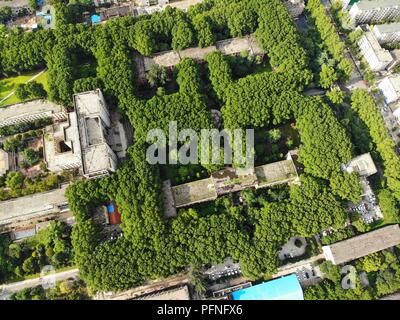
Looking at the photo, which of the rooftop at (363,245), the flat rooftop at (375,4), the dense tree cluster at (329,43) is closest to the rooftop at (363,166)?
the rooftop at (363,245)

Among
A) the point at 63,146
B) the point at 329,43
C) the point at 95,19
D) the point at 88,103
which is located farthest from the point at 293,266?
the point at 95,19

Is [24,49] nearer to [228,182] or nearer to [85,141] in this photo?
[85,141]

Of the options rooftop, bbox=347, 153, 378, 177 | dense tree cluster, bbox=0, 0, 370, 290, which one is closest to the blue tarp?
dense tree cluster, bbox=0, 0, 370, 290

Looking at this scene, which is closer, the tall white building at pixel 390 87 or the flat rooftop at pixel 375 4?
the tall white building at pixel 390 87

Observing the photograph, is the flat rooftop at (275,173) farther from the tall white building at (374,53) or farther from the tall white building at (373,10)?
the tall white building at (373,10)

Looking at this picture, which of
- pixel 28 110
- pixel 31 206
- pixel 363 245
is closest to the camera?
pixel 363 245

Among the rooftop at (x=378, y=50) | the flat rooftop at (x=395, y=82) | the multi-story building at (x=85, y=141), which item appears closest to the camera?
the multi-story building at (x=85, y=141)

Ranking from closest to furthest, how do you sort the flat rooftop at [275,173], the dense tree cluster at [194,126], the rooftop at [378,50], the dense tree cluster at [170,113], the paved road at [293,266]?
the dense tree cluster at [194,126] < the paved road at [293,266] < the flat rooftop at [275,173] < the dense tree cluster at [170,113] < the rooftop at [378,50]
